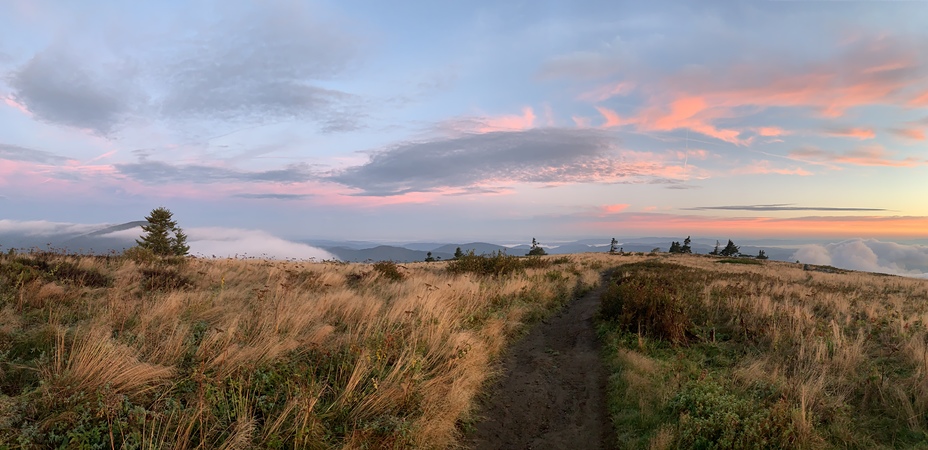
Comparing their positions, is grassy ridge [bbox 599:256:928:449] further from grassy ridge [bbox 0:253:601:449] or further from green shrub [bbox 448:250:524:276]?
green shrub [bbox 448:250:524:276]

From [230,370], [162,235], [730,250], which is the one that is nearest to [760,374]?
[230,370]

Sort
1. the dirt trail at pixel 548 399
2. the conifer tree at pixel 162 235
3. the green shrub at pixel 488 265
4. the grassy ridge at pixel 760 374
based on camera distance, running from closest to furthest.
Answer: the grassy ridge at pixel 760 374
the dirt trail at pixel 548 399
the green shrub at pixel 488 265
the conifer tree at pixel 162 235

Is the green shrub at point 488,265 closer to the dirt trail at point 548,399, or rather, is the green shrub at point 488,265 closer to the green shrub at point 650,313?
the green shrub at point 650,313

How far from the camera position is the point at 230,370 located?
4688 millimetres

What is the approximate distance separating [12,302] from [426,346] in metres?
7.53

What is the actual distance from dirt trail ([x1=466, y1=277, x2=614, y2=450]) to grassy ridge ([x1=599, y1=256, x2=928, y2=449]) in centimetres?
36

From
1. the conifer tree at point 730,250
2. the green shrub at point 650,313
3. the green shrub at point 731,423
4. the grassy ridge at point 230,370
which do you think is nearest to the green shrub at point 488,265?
the green shrub at point 650,313

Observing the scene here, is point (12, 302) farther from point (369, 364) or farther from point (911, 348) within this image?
point (911, 348)

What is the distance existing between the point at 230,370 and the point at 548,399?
4820 mm

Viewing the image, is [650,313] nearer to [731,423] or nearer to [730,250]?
[731,423]

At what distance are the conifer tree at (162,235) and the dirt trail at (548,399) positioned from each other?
44.5m

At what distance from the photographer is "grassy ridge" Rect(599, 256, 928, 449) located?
475 centimetres

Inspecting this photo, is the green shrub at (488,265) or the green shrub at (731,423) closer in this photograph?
the green shrub at (731,423)

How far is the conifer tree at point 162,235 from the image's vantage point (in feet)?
133
